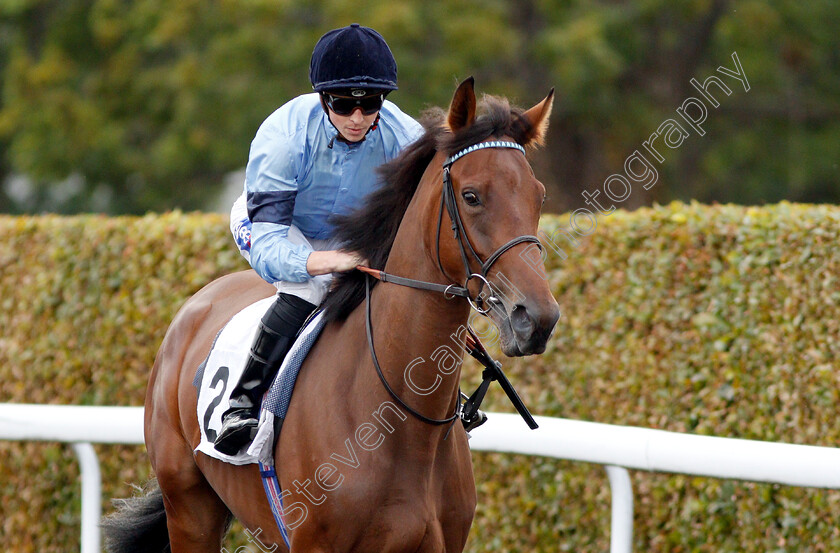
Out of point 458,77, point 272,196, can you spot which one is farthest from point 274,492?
point 458,77

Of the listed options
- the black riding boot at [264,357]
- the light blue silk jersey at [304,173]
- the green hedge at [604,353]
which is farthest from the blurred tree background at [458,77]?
the black riding boot at [264,357]

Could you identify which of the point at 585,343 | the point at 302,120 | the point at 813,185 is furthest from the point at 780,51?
the point at 302,120

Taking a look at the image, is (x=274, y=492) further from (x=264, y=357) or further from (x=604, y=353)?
(x=604, y=353)

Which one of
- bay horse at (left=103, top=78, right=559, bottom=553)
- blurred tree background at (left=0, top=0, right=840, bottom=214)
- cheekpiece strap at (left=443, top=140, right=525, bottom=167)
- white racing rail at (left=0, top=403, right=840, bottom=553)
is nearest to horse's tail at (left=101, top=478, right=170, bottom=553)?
white racing rail at (left=0, top=403, right=840, bottom=553)

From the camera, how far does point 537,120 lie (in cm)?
299

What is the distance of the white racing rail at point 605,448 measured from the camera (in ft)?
11.2

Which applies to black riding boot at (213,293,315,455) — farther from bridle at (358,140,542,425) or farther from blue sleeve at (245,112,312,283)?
bridle at (358,140,542,425)

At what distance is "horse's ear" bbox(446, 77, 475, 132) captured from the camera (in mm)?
2826

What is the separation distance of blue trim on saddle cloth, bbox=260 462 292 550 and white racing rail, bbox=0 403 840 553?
1310 mm

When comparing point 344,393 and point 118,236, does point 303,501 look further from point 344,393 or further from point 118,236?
point 118,236

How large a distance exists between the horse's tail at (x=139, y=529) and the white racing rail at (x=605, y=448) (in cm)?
39

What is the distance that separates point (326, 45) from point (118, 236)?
11.2ft

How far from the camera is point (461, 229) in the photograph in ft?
9.14

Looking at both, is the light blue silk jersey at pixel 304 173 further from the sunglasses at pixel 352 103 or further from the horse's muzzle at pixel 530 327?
the horse's muzzle at pixel 530 327
